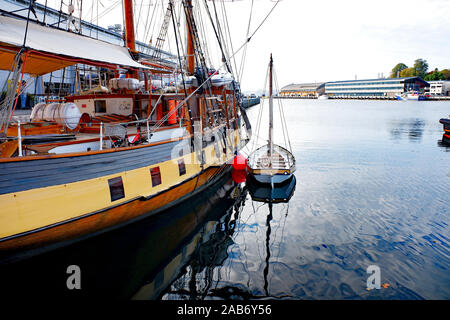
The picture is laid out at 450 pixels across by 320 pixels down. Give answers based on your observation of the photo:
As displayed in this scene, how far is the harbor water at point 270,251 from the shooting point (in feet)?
25.9

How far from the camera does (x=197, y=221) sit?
1261 centimetres

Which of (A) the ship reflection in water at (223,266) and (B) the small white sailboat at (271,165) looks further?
(B) the small white sailboat at (271,165)

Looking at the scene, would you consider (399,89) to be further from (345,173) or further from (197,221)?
(197,221)

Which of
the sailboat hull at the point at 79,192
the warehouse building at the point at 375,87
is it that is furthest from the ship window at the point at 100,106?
the warehouse building at the point at 375,87

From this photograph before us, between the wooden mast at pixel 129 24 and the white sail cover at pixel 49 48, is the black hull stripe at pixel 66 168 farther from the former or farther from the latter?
the wooden mast at pixel 129 24

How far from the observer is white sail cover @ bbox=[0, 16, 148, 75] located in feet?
28.3

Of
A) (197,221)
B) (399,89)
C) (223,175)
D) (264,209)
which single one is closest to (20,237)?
(197,221)

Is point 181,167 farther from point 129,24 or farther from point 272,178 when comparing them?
point 129,24

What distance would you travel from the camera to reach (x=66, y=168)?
8.14 meters

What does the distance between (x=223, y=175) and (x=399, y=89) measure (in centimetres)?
15137

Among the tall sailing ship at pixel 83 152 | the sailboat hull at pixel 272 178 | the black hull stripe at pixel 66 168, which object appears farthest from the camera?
the sailboat hull at pixel 272 178

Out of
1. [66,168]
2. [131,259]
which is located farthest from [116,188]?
[131,259]

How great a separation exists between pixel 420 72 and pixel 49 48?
19697cm

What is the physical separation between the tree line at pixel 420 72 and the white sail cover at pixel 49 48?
18535 cm
